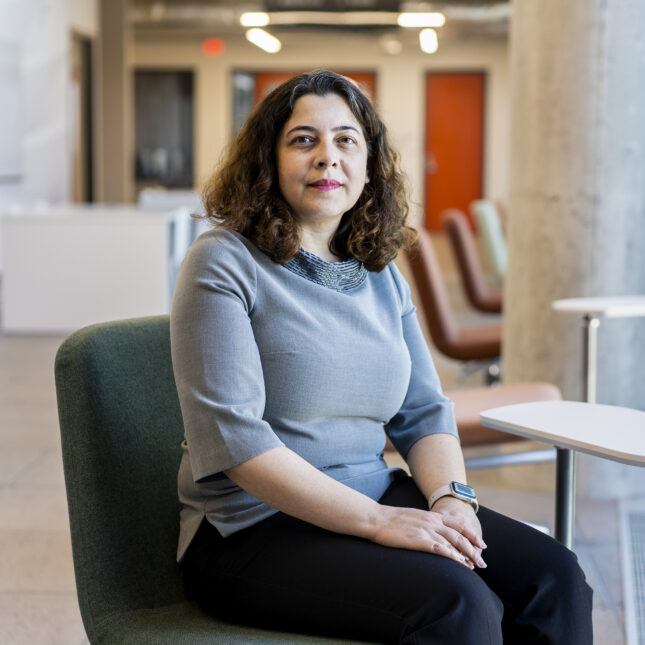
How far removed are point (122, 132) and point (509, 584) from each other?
37.3 feet

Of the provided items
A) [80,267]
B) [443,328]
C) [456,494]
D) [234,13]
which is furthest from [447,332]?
[234,13]

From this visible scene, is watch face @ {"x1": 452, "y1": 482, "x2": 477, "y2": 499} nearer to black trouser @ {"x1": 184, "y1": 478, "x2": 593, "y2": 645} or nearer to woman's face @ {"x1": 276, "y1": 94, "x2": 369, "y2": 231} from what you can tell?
black trouser @ {"x1": 184, "y1": 478, "x2": 593, "y2": 645}

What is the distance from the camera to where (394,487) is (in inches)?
64.1

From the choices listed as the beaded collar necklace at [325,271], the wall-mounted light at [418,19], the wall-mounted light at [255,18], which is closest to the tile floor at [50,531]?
the beaded collar necklace at [325,271]

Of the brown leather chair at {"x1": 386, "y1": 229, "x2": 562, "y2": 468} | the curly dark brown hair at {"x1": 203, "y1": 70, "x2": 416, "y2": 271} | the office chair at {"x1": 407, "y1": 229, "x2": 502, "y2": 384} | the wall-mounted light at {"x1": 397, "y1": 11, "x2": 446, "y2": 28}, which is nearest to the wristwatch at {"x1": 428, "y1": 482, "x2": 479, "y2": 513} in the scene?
the curly dark brown hair at {"x1": 203, "y1": 70, "x2": 416, "y2": 271}

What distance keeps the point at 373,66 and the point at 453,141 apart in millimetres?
1772

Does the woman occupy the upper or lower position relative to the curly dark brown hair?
lower

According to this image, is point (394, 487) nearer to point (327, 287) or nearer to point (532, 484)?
point (327, 287)

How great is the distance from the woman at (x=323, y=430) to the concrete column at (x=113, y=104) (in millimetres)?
10871

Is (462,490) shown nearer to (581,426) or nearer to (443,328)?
(581,426)

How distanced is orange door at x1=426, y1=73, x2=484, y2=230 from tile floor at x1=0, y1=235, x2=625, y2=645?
476 inches

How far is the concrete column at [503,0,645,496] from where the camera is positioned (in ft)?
10.4

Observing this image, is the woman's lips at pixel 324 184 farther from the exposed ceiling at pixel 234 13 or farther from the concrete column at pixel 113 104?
the concrete column at pixel 113 104

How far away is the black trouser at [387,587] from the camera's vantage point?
1278 mm
